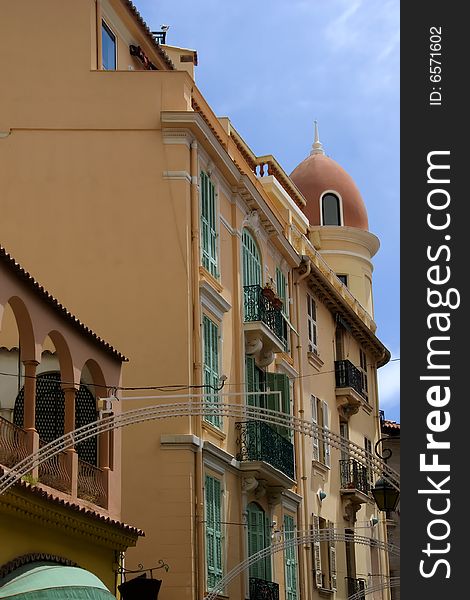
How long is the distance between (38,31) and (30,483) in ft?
39.0

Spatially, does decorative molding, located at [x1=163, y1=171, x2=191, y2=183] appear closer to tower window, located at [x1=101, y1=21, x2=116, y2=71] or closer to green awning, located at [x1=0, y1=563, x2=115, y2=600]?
tower window, located at [x1=101, y1=21, x2=116, y2=71]

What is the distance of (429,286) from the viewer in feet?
43.0

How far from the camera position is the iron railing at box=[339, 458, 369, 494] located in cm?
3984

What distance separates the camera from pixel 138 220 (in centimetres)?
2761

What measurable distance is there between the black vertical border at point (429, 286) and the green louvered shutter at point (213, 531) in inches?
563

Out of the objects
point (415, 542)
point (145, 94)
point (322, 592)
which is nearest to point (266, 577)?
point (322, 592)

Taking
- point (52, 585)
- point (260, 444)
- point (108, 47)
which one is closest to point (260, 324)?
point (260, 444)

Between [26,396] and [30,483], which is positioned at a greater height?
[26,396]

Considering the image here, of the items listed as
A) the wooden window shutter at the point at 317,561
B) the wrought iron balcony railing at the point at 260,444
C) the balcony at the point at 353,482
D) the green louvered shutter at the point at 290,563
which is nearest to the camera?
the wrought iron balcony railing at the point at 260,444

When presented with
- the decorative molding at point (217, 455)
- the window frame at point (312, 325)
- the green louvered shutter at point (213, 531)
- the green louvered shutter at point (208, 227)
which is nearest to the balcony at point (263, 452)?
the decorative molding at point (217, 455)

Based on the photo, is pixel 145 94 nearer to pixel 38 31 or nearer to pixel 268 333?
pixel 38 31

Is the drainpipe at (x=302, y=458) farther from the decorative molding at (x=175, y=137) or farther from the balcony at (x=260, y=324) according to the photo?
the decorative molding at (x=175, y=137)

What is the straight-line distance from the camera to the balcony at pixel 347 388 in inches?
1602

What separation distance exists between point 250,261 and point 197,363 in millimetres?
5740
